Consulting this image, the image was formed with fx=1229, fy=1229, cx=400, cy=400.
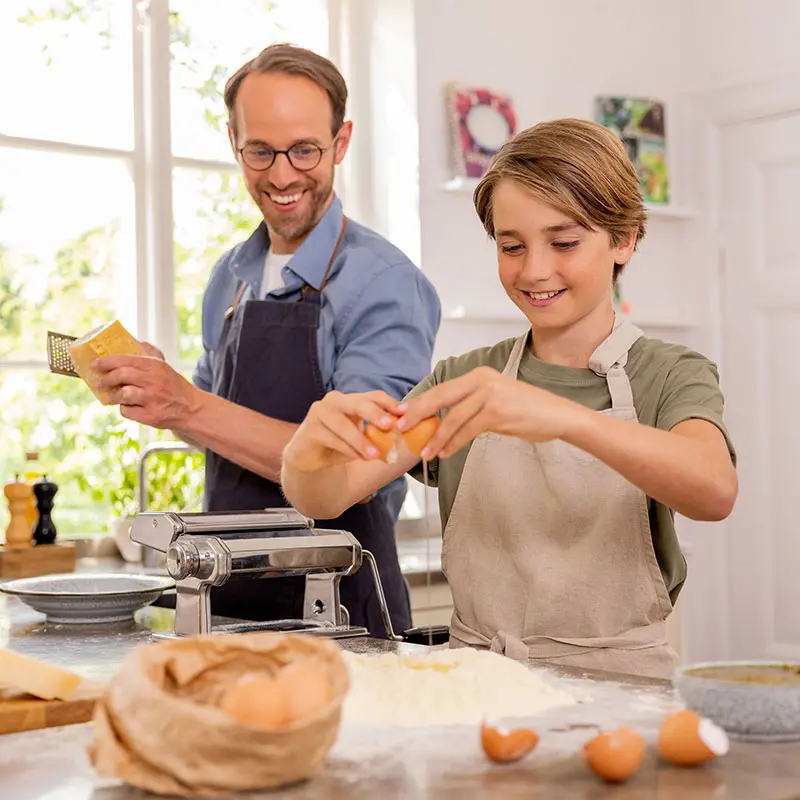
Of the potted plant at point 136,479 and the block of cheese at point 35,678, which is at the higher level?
the potted plant at point 136,479

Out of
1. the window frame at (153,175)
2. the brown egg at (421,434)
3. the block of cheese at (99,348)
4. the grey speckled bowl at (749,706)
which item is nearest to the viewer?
the grey speckled bowl at (749,706)

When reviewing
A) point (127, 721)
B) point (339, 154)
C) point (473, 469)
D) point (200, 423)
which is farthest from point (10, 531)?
point (127, 721)

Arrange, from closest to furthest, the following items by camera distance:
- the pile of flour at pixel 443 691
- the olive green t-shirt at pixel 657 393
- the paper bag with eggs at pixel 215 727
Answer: the paper bag with eggs at pixel 215 727, the pile of flour at pixel 443 691, the olive green t-shirt at pixel 657 393

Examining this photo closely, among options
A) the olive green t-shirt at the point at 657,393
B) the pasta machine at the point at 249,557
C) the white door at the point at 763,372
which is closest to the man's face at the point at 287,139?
the olive green t-shirt at the point at 657,393

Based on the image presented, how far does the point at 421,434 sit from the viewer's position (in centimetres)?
133

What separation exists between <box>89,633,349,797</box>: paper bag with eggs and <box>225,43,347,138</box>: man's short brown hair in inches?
56.0

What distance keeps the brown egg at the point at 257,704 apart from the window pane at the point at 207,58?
279 centimetres

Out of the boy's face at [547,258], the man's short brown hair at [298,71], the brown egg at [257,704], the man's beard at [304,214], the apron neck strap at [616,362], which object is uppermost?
the man's short brown hair at [298,71]

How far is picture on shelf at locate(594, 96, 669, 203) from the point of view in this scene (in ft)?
13.6

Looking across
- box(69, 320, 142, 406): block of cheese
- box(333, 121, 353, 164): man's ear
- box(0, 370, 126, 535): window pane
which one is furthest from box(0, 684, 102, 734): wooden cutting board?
box(0, 370, 126, 535): window pane

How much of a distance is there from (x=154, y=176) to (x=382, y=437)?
2.35 meters

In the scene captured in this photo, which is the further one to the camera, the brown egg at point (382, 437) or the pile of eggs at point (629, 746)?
the brown egg at point (382, 437)

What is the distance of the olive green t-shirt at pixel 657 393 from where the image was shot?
1.56 meters

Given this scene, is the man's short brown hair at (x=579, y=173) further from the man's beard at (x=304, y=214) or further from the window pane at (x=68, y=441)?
the window pane at (x=68, y=441)
